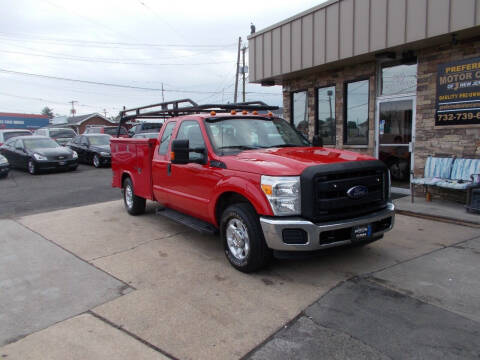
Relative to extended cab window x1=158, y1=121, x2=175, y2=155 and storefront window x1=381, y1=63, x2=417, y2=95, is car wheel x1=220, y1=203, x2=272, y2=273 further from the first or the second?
storefront window x1=381, y1=63, x2=417, y2=95

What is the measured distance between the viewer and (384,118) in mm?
8586

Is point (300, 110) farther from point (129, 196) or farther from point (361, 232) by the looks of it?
point (361, 232)

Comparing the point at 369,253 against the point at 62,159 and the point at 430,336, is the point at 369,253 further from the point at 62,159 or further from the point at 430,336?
the point at 62,159

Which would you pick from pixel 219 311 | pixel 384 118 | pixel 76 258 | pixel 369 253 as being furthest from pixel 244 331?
pixel 384 118

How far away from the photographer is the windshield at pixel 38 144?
51.0ft

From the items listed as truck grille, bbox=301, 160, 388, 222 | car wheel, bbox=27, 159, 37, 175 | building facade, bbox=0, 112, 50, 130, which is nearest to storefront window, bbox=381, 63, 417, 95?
truck grille, bbox=301, 160, 388, 222

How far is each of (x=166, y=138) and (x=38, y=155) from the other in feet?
35.2

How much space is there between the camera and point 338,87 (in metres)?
9.41

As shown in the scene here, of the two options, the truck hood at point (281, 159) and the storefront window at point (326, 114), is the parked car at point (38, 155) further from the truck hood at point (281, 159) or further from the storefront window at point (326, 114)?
the truck hood at point (281, 159)

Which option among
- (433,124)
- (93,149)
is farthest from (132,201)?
(93,149)

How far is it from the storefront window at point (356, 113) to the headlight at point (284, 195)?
19.0 feet

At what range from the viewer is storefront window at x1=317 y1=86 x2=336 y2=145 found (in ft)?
31.9

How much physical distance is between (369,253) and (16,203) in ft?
26.8

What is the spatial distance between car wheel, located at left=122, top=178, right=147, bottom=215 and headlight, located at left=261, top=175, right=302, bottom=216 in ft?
13.3
